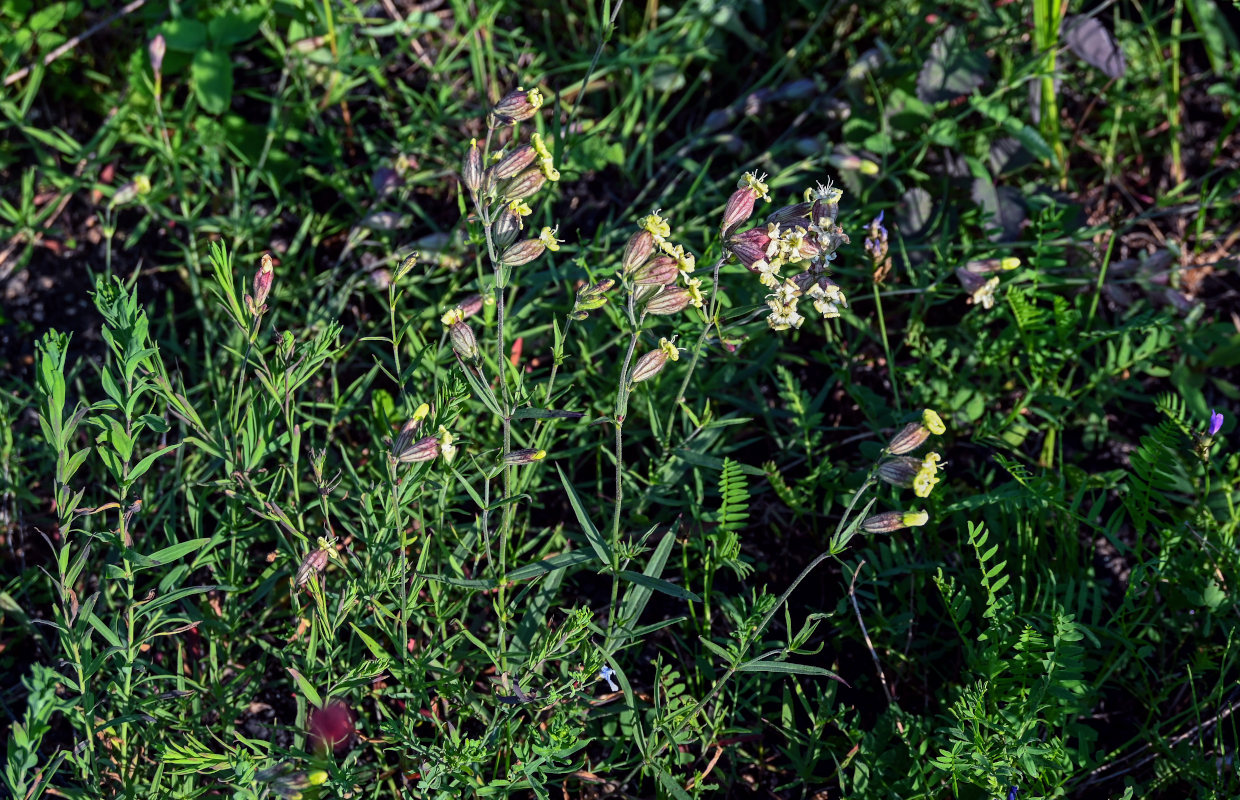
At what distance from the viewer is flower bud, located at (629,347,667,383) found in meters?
1.69

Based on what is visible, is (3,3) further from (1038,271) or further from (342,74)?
(1038,271)

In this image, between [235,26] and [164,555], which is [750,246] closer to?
[164,555]

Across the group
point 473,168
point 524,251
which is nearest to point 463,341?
point 524,251

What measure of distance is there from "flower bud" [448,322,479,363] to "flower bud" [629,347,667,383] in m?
0.27

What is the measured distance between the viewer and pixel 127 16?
3230 millimetres

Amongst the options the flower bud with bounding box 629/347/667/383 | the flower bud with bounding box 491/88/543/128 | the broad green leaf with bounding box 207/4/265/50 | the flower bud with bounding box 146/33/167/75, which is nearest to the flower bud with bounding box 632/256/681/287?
the flower bud with bounding box 629/347/667/383

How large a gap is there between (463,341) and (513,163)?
30 cm

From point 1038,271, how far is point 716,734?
4.55 feet

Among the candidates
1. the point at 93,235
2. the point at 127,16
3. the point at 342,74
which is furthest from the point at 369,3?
the point at 93,235

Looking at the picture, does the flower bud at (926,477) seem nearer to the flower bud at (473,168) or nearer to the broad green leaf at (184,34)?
the flower bud at (473,168)

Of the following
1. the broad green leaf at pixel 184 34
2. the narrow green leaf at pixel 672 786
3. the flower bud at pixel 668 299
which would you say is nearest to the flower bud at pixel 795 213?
the flower bud at pixel 668 299

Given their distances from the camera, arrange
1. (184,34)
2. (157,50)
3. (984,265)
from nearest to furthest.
Answer: (984,265) → (157,50) → (184,34)

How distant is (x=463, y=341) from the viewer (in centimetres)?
166

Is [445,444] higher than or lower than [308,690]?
higher
